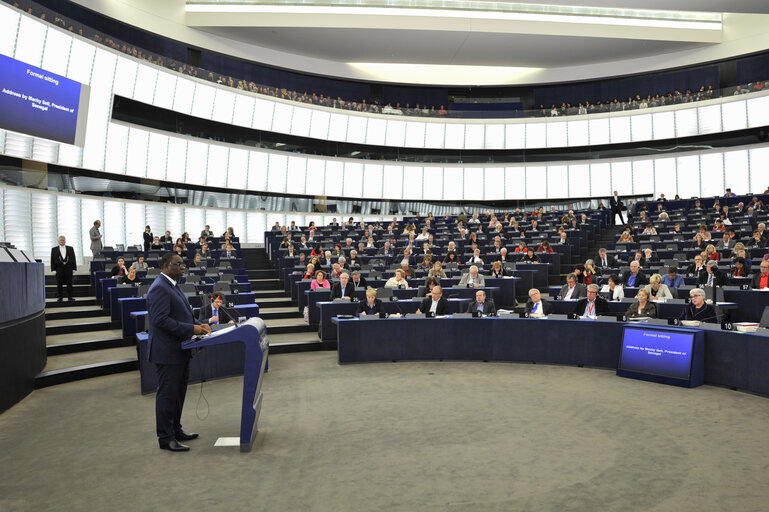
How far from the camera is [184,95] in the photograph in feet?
81.5

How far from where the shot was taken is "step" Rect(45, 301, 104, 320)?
1113 centimetres

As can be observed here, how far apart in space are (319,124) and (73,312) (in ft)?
66.3

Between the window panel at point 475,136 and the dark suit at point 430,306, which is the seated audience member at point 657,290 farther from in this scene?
the window panel at point 475,136

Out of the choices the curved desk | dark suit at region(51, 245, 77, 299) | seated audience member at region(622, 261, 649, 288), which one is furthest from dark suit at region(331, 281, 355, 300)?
dark suit at region(51, 245, 77, 299)

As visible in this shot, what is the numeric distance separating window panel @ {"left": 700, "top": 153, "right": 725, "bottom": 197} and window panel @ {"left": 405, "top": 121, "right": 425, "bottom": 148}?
1369 cm

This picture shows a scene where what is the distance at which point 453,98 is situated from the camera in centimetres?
3453

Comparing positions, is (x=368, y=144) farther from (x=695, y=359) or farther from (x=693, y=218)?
(x=695, y=359)

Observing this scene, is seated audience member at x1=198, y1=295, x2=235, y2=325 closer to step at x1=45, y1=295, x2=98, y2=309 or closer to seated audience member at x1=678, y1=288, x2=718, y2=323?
step at x1=45, y1=295, x2=98, y2=309

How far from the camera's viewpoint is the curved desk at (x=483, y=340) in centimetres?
854

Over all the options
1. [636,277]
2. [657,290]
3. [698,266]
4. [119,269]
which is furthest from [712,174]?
[119,269]

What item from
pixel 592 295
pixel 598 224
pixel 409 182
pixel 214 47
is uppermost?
pixel 214 47

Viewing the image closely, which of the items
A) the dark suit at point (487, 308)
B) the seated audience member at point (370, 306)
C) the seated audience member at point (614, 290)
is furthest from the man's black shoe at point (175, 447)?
the seated audience member at point (614, 290)

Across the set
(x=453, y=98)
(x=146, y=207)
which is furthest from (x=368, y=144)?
(x=146, y=207)

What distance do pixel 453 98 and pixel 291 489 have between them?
3244 centimetres
